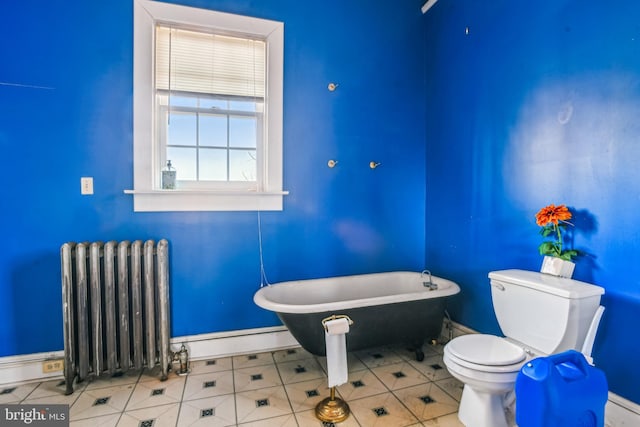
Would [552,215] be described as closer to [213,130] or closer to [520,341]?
[520,341]

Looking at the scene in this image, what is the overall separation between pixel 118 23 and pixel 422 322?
2.76m

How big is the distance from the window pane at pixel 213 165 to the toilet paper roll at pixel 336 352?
1.39 m

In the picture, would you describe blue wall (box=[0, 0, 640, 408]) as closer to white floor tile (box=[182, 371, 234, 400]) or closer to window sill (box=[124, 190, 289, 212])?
window sill (box=[124, 190, 289, 212])

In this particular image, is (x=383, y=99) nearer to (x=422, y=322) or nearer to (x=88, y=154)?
(x=422, y=322)

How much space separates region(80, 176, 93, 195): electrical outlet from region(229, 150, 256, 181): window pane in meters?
0.87

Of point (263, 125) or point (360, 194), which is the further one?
point (360, 194)

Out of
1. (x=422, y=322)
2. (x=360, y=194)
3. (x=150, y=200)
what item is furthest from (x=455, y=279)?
(x=150, y=200)

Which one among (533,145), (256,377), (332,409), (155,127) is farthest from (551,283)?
(155,127)

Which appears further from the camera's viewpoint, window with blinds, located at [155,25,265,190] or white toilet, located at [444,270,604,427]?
window with blinds, located at [155,25,265,190]

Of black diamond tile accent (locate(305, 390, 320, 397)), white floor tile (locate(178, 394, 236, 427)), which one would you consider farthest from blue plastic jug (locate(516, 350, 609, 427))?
white floor tile (locate(178, 394, 236, 427))

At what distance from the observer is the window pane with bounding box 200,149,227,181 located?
94.3 inches

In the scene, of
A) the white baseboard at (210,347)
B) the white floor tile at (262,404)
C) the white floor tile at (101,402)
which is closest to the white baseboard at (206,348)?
the white baseboard at (210,347)

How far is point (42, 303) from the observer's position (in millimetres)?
2043

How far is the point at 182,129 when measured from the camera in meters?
2.35
